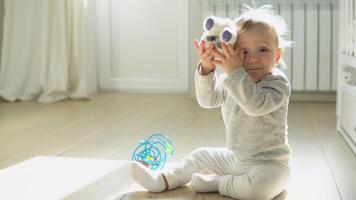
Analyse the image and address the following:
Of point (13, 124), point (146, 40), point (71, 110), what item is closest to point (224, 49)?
point (13, 124)

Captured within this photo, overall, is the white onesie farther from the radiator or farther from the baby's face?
the radiator

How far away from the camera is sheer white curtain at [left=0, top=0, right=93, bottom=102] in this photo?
3.20 metres

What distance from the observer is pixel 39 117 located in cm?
262

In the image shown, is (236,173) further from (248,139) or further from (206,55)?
(206,55)

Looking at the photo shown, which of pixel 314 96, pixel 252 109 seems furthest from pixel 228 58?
pixel 314 96

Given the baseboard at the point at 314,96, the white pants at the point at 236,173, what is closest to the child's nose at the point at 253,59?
the white pants at the point at 236,173

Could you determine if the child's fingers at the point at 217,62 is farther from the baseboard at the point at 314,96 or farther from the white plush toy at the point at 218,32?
the baseboard at the point at 314,96

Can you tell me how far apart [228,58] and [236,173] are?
306 millimetres

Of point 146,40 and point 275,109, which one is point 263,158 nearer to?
point 275,109

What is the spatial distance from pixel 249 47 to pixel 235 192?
1.14 ft

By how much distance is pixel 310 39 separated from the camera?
3.01 metres

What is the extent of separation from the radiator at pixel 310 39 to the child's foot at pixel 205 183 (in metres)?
1.85

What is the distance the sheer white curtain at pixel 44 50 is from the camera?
3.20 metres

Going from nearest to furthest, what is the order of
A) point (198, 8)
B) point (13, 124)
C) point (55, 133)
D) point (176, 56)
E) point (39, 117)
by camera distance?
1. point (55, 133)
2. point (13, 124)
3. point (39, 117)
4. point (198, 8)
5. point (176, 56)
